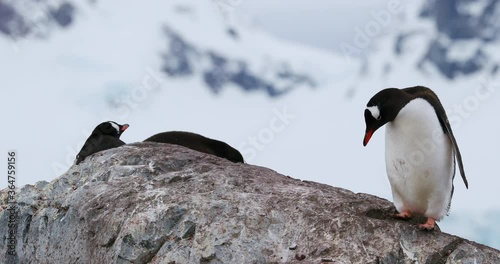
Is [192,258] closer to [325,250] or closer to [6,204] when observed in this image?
[325,250]

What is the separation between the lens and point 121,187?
7.66 meters

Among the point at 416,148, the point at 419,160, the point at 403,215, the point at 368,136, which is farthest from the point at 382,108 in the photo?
the point at 403,215

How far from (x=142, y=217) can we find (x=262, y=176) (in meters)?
1.51

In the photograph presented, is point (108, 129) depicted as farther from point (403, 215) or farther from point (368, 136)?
point (403, 215)

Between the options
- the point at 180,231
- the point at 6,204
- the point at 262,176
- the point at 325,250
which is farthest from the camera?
the point at 6,204

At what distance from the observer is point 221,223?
6.54 meters

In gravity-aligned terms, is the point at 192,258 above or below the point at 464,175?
A: below

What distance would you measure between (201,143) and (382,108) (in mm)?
4968

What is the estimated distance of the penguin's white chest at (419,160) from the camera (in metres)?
6.59

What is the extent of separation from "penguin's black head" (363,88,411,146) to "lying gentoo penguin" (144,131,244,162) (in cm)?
464

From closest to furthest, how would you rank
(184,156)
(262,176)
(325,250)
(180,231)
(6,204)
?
(325,250) → (180,231) → (262,176) → (184,156) → (6,204)

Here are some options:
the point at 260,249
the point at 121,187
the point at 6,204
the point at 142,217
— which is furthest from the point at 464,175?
the point at 6,204

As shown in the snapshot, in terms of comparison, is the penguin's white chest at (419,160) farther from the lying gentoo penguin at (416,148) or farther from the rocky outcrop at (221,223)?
the rocky outcrop at (221,223)

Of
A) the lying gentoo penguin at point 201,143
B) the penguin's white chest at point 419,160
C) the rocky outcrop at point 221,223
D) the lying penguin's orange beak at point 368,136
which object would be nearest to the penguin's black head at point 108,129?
the lying gentoo penguin at point 201,143
